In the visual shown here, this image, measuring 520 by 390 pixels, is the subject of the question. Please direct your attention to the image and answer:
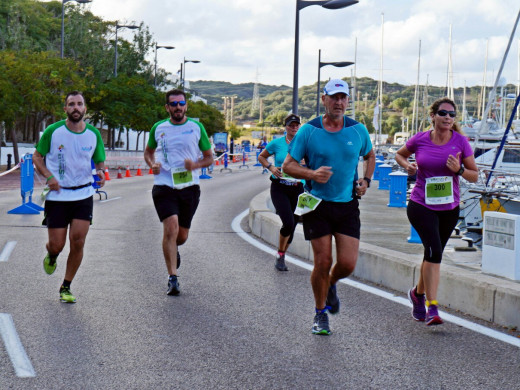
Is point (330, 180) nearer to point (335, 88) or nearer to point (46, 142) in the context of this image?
point (335, 88)

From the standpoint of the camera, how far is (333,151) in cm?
645

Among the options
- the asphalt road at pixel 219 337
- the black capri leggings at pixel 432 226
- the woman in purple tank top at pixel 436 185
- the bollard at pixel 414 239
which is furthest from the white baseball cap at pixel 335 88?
the bollard at pixel 414 239

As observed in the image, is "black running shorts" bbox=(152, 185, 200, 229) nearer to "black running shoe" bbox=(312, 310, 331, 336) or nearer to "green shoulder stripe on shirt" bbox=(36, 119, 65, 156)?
"green shoulder stripe on shirt" bbox=(36, 119, 65, 156)

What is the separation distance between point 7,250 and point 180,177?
4058 millimetres

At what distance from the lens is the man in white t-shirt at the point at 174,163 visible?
26.8 feet

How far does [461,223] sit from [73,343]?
951 cm

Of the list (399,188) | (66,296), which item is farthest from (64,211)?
(399,188)

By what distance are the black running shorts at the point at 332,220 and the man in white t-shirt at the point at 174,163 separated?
1.95 m

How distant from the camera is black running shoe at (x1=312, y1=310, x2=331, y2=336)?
641cm

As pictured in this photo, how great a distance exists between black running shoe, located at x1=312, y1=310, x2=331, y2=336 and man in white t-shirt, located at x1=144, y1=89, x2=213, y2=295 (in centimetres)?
206

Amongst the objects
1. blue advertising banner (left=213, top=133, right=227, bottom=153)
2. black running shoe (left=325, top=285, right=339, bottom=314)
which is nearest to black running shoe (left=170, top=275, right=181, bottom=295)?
black running shoe (left=325, top=285, right=339, bottom=314)

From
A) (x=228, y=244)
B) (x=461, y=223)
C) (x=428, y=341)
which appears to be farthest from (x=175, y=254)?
(x=461, y=223)

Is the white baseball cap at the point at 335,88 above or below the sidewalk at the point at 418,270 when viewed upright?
above

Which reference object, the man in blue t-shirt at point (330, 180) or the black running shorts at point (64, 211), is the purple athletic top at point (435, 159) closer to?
the man in blue t-shirt at point (330, 180)
